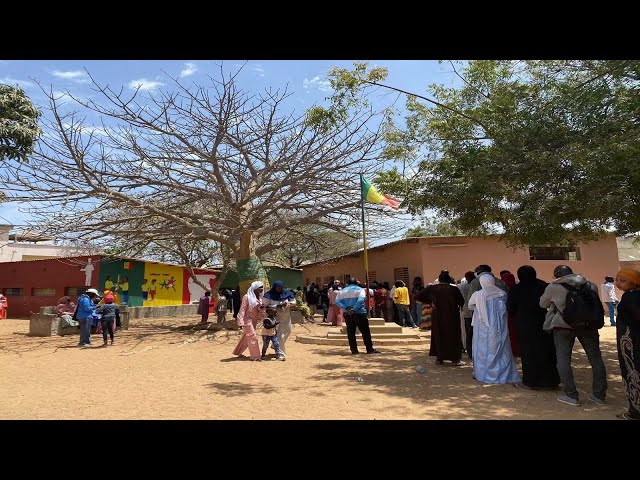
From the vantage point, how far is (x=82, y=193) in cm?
1094

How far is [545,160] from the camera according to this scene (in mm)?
5977

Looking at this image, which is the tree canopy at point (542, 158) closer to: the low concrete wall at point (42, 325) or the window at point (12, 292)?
the low concrete wall at point (42, 325)

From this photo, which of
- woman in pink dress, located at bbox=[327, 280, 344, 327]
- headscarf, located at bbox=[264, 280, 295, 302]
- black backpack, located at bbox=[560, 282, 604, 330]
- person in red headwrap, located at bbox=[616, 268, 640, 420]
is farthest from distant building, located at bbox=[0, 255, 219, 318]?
person in red headwrap, located at bbox=[616, 268, 640, 420]

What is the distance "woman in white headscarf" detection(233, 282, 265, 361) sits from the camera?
8.10 meters

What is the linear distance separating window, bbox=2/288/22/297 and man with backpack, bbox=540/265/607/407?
24.1 meters

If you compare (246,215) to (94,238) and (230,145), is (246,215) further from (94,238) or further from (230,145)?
(94,238)

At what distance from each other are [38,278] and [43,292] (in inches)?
28.5

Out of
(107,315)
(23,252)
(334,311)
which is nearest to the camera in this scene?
(107,315)

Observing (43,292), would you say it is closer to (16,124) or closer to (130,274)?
(130,274)

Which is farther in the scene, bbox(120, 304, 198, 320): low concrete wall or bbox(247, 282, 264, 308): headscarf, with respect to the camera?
bbox(120, 304, 198, 320): low concrete wall

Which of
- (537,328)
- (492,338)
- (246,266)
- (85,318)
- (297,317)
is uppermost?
(246,266)

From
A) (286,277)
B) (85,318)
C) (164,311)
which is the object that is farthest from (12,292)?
(286,277)

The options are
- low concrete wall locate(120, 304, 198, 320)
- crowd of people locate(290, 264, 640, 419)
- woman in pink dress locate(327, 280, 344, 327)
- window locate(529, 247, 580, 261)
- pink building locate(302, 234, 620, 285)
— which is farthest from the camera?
low concrete wall locate(120, 304, 198, 320)

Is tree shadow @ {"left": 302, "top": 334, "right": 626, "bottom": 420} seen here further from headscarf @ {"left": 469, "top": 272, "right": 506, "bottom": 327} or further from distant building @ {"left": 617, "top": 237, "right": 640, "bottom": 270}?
distant building @ {"left": 617, "top": 237, "right": 640, "bottom": 270}
